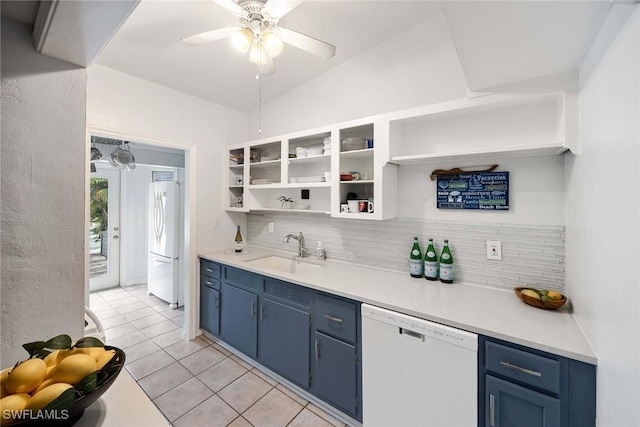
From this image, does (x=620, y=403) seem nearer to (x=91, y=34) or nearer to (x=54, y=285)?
(x=54, y=285)

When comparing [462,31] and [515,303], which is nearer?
[462,31]

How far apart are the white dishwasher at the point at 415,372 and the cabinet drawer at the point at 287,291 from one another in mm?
511

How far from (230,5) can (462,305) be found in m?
2.07

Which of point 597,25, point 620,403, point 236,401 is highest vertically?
point 597,25

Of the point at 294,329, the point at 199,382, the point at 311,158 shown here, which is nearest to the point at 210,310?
the point at 199,382

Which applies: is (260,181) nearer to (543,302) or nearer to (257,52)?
(257,52)

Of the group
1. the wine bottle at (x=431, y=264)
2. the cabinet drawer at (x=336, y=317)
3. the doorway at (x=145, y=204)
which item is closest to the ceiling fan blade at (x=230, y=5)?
the doorway at (x=145, y=204)

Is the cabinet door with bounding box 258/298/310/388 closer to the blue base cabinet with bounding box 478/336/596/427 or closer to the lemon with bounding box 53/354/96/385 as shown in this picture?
the blue base cabinet with bounding box 478/336/596/427

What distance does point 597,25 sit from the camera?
967 mm

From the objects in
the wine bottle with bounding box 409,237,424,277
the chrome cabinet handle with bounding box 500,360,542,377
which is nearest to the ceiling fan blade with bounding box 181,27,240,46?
the wine bottle with bounding box 409,237,424,277

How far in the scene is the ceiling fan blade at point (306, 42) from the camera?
1.54 m

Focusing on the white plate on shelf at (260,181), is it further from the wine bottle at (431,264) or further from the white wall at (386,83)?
the wine bottle at (431,264)

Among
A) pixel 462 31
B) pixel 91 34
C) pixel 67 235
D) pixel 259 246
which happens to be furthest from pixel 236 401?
pixel 462 31

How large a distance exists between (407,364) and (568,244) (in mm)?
1107
